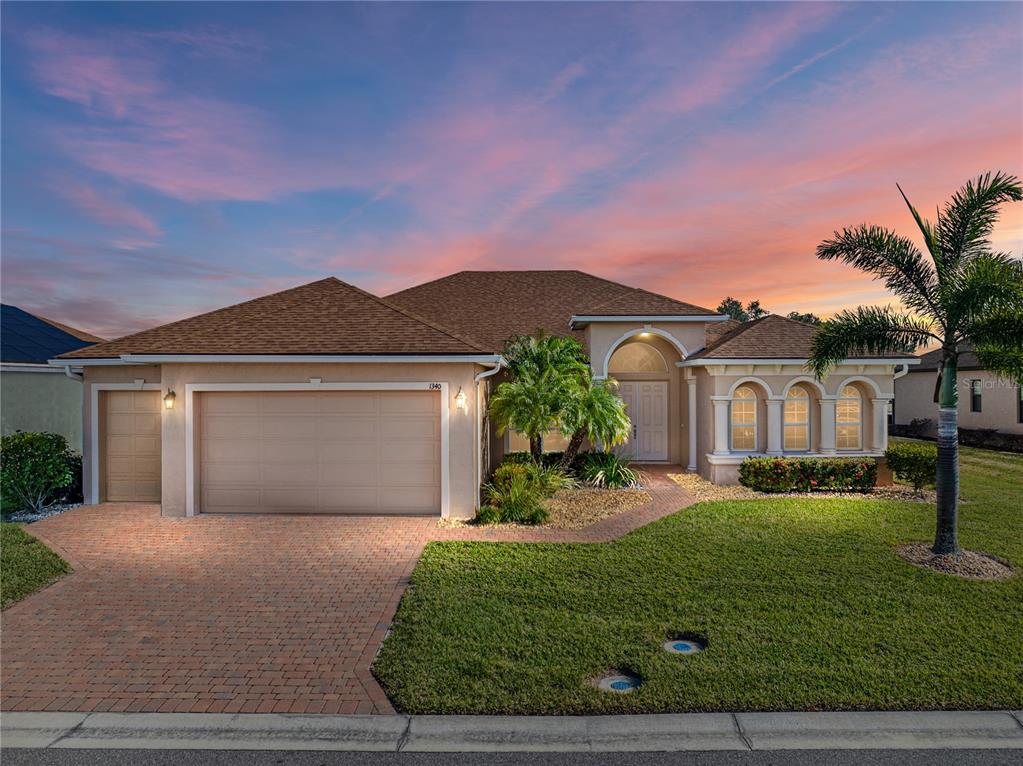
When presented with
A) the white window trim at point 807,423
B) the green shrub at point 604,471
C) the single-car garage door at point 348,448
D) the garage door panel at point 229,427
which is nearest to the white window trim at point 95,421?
the garage door panel at point 229,427

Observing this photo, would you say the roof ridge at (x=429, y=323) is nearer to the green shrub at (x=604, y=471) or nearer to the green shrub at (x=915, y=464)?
the green shrub at (x=604, y=471)

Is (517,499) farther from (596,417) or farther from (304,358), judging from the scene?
(304,358)

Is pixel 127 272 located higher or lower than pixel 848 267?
higher

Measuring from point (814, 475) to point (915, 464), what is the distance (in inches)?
85.1

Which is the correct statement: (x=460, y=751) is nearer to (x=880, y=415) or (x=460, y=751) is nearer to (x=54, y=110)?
(x=880, y=415)

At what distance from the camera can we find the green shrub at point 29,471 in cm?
1059

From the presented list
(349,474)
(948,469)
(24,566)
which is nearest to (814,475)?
(948,469)

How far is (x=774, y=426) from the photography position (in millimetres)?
13625

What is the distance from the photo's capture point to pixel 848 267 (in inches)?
Result: 341

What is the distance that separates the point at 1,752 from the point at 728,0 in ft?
48.4

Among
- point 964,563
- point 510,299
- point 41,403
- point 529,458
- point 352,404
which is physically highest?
point 510,299

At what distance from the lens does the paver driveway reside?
4465 mm

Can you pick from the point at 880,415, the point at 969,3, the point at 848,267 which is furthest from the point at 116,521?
the point at 969,3

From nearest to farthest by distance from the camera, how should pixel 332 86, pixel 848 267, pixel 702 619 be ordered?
pixel 702 619 → pixel 848 267 → pixel 332 86
